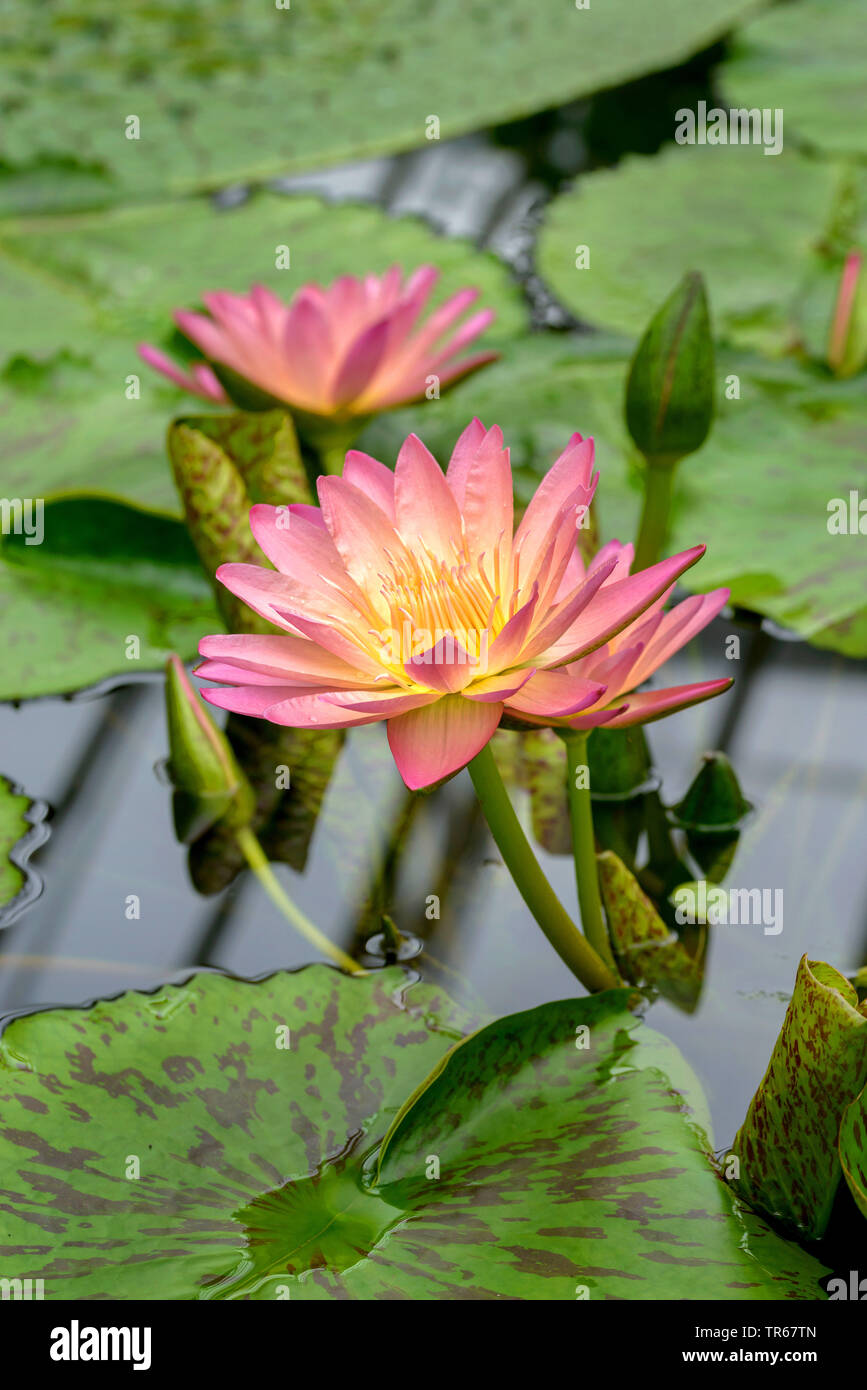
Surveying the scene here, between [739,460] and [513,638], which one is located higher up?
[739,460]

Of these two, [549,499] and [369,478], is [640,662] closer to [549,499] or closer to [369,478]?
[549,499]

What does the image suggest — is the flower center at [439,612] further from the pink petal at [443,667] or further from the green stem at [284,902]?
the green stem at [284,902]

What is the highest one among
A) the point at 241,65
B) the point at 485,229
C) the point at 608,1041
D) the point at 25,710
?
the point at 241,65

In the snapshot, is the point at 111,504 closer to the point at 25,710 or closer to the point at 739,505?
the point at 25,710

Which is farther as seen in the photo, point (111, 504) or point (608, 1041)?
point (111, 504)

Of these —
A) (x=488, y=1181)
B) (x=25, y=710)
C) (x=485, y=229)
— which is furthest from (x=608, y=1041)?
(x=485, y=229)

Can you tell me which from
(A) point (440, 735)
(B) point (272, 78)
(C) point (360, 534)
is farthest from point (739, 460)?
(B) point (272, 78)

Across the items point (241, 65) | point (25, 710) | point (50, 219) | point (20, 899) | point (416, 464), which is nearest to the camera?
point (416, 464)

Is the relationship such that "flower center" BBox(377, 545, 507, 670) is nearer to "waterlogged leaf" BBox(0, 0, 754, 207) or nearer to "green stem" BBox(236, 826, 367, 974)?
"green stem" BBox(236, 826, 367, 974)
